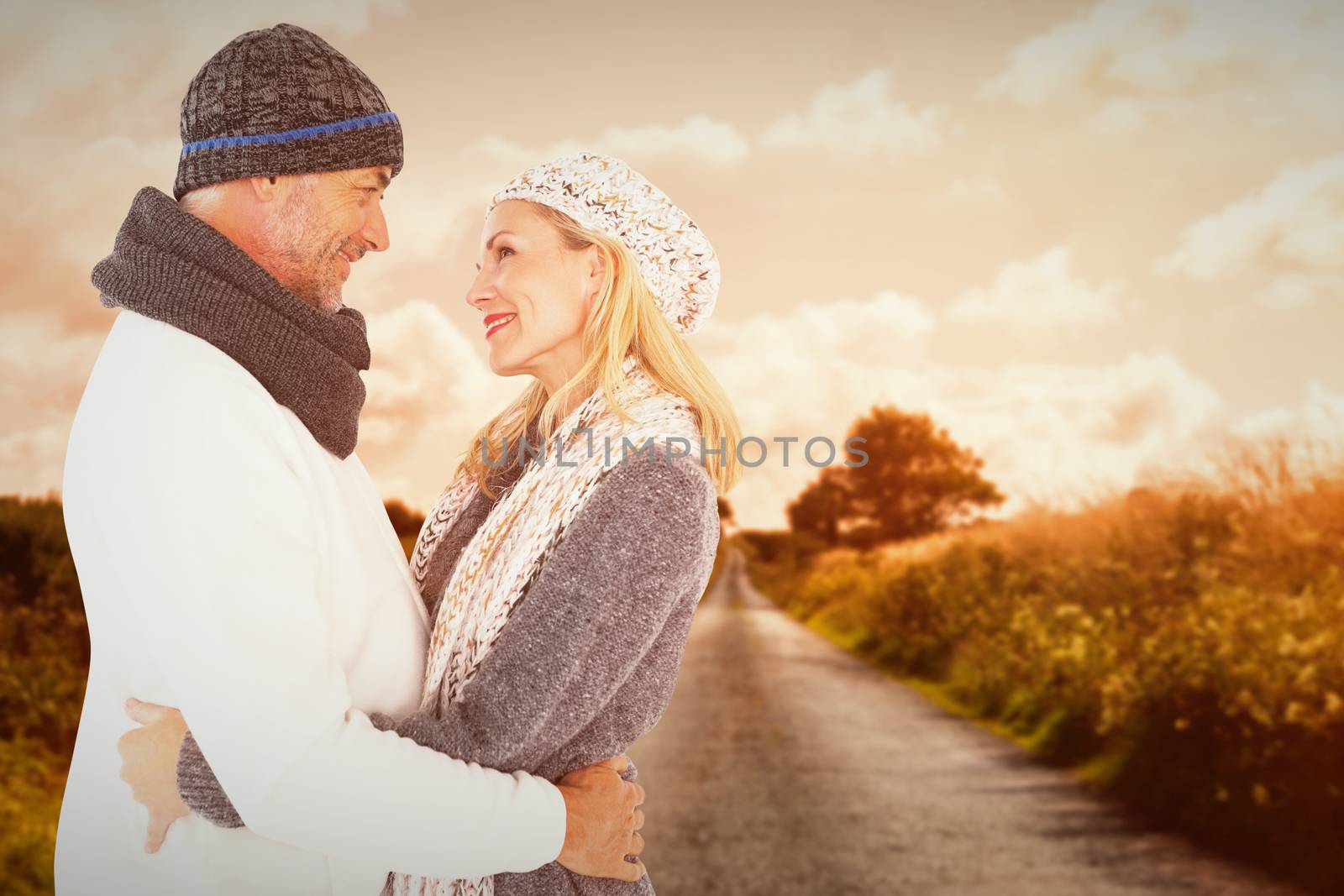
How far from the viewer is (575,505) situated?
1762mm

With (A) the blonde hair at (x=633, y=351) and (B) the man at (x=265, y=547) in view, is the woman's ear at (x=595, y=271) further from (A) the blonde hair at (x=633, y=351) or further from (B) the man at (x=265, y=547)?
(B) the man at (x=265, y=547)

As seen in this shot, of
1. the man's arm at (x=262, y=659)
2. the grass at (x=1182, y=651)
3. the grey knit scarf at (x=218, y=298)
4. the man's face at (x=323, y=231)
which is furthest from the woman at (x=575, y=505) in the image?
the grass at (x=1182, y=651)

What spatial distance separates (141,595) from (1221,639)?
6999 millimetres

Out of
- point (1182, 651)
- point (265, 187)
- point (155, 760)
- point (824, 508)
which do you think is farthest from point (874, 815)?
point (824, 508)

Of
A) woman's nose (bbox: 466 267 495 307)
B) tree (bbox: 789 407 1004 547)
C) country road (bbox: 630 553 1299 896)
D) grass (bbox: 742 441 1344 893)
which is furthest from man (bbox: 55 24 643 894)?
tree (bbox: 789 407 1004 547)

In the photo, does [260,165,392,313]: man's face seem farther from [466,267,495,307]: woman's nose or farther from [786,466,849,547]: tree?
[786,466,849,547]: tree

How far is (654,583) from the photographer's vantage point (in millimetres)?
1672

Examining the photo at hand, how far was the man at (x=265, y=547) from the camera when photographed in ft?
4.64

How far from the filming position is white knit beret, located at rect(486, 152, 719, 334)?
2.12 meters

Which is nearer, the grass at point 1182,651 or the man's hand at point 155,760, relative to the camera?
the man's hand at point 155,760

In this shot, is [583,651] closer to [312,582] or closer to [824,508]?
[312,582]

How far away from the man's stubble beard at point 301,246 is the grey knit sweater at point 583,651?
64 cm

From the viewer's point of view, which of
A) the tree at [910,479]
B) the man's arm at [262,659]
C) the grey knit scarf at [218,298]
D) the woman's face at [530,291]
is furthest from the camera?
the tree at [910,479]

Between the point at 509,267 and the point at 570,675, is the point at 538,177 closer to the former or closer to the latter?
the point at 509,267
